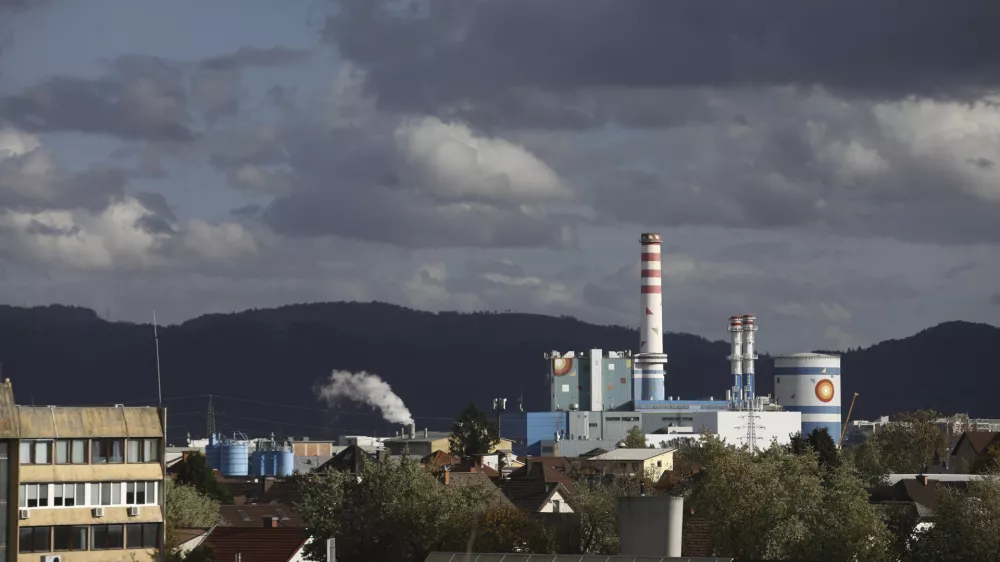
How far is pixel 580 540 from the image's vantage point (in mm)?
62250

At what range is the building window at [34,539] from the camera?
56500 millimetres

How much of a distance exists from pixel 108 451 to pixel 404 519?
10745 millimetres

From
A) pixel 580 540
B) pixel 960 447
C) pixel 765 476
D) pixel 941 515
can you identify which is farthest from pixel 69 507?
pixel 960 447

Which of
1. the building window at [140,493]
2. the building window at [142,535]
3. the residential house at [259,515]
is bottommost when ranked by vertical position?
the residential house at [259,515]

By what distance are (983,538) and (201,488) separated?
6044 cm

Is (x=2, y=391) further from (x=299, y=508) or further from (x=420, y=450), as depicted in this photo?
(x=420, y=450)

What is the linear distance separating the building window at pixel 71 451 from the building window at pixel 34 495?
51.0 inches

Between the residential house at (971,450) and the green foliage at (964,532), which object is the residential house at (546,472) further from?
the green foliage at (964,532)

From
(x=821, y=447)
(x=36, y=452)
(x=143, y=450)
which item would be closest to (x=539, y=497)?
(x=821, y=447)

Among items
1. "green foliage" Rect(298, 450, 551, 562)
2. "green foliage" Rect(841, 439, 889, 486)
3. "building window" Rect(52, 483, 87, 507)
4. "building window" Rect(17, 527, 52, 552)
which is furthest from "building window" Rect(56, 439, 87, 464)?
"green foliage" Rect(841, 439, 889, 486)

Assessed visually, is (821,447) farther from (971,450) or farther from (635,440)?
(635,440)

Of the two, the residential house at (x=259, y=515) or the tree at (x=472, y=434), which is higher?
the tree at (x=472, y=434)

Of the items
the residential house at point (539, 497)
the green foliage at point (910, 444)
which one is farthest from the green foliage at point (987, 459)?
the residential house at point (539, 497)

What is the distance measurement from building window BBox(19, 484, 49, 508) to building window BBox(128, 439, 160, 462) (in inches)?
145
